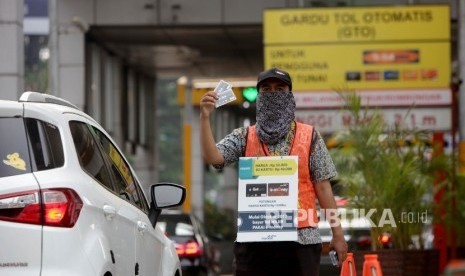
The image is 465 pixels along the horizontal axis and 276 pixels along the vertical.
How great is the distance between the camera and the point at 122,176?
7316 mm

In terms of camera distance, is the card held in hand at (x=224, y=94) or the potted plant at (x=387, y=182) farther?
the potted plant at (x=387, y=182)

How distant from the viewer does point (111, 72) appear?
31859 mm

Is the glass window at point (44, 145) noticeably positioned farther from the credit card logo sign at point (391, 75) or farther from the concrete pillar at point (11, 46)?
the credit card logo sign at point (391, 75)

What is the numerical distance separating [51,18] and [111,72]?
951 cm

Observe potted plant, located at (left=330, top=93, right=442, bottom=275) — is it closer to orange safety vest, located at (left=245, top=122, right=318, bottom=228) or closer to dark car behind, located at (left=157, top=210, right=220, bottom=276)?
dark car behind, located at (left=157, top=210, right=220, bottom=276)

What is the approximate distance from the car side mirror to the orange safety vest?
0.61 metres

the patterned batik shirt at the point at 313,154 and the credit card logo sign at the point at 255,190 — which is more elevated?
the patterned batik shirt at the point at 313,154

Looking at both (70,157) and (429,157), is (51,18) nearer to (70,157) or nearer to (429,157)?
(429,157)

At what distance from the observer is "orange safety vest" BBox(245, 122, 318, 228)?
715 cm

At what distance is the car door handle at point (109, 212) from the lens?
20.2ft

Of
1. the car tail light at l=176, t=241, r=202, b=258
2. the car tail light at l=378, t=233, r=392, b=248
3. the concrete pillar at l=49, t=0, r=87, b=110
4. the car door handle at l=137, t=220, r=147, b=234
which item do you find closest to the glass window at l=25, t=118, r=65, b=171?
the car door handle at l=137, t=220, r=147, b=234

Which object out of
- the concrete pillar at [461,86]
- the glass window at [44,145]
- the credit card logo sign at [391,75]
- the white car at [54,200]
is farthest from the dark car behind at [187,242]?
the glass window at [44,145]

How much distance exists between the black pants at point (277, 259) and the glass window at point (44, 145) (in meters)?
1.53

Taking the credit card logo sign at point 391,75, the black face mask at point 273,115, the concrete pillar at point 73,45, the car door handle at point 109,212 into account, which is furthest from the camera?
the concrete pillar at point 73,45
